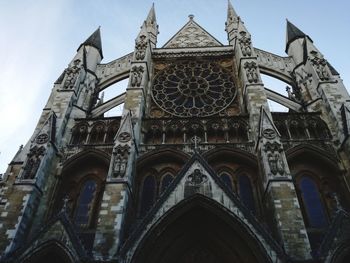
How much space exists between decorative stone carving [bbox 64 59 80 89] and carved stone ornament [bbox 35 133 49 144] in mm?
3836

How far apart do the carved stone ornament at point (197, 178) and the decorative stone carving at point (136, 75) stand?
649cm

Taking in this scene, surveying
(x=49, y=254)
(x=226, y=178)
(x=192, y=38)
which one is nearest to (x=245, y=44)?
(x=192, y=38)

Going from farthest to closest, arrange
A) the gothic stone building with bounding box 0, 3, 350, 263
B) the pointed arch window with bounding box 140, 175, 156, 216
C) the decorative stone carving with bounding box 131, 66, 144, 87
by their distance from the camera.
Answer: the decorative stone carving with bounding box 131, 66, 144, 87 < the pointed arch window with bounding box 140, 175, 156, 216 < the gothic stone building with bounding box 0, 3, 350, 263

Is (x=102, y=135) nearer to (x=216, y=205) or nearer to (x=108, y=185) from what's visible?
(x=108, y=185)

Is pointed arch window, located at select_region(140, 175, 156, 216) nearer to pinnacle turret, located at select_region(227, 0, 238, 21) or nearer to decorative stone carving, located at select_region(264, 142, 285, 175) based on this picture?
decorative stone carving, located at select_region(264, 142, 285, 175)

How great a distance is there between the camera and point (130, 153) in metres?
12.7

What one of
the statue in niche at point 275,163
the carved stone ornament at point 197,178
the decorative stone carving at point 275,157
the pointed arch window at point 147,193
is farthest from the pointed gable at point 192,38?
the carved stone ornament at point 197,178

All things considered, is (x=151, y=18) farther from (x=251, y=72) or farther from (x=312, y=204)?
(x=312, y=204)

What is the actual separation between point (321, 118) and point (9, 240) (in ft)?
45.7

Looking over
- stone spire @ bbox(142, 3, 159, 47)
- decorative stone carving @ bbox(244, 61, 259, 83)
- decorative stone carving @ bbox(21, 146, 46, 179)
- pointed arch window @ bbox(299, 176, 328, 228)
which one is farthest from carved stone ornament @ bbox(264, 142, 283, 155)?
stone spire @ bbox(142, 3, 159, 47)

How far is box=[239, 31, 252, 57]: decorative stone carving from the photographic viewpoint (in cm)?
1761

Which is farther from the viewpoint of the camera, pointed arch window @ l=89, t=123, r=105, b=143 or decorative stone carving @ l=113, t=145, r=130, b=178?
pointed arch window @ l=89, t=123, r=105, b=143

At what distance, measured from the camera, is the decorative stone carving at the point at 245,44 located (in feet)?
57.8

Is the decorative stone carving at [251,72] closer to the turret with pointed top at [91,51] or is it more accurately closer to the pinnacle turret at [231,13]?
the pinnacle turret at [231,13]
